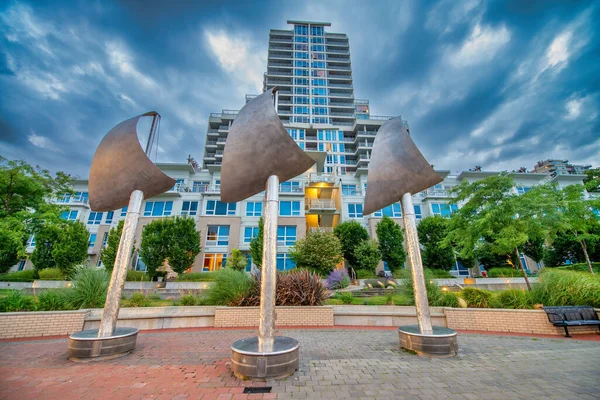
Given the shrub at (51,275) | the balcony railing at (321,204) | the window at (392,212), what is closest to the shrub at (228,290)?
the shrub at (51,275)

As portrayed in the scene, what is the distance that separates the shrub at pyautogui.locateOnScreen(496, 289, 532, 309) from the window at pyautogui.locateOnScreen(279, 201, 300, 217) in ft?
69.5

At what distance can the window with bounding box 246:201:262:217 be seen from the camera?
28.0m

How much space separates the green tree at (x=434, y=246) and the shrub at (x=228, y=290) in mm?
19888

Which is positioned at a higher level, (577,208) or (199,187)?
(199,187)

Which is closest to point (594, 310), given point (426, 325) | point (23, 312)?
point (426, 325)

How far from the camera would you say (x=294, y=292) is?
30.0 feet

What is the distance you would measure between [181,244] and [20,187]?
1100 centimetres

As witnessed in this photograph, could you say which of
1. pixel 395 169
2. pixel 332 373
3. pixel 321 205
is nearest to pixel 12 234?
pixel 332 373

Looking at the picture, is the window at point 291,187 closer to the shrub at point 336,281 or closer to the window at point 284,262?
the window at point 284,262

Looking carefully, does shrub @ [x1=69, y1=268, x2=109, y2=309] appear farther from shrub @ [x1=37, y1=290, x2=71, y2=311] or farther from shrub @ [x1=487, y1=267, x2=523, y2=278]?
shrub @ [x1=487, y1=267, x2=523, y2=278]

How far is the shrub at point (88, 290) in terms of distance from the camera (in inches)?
308

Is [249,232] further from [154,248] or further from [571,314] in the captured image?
[571,314]

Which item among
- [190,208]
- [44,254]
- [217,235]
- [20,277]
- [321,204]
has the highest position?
[321,204]

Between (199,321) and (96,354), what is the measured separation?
12.2 feet
